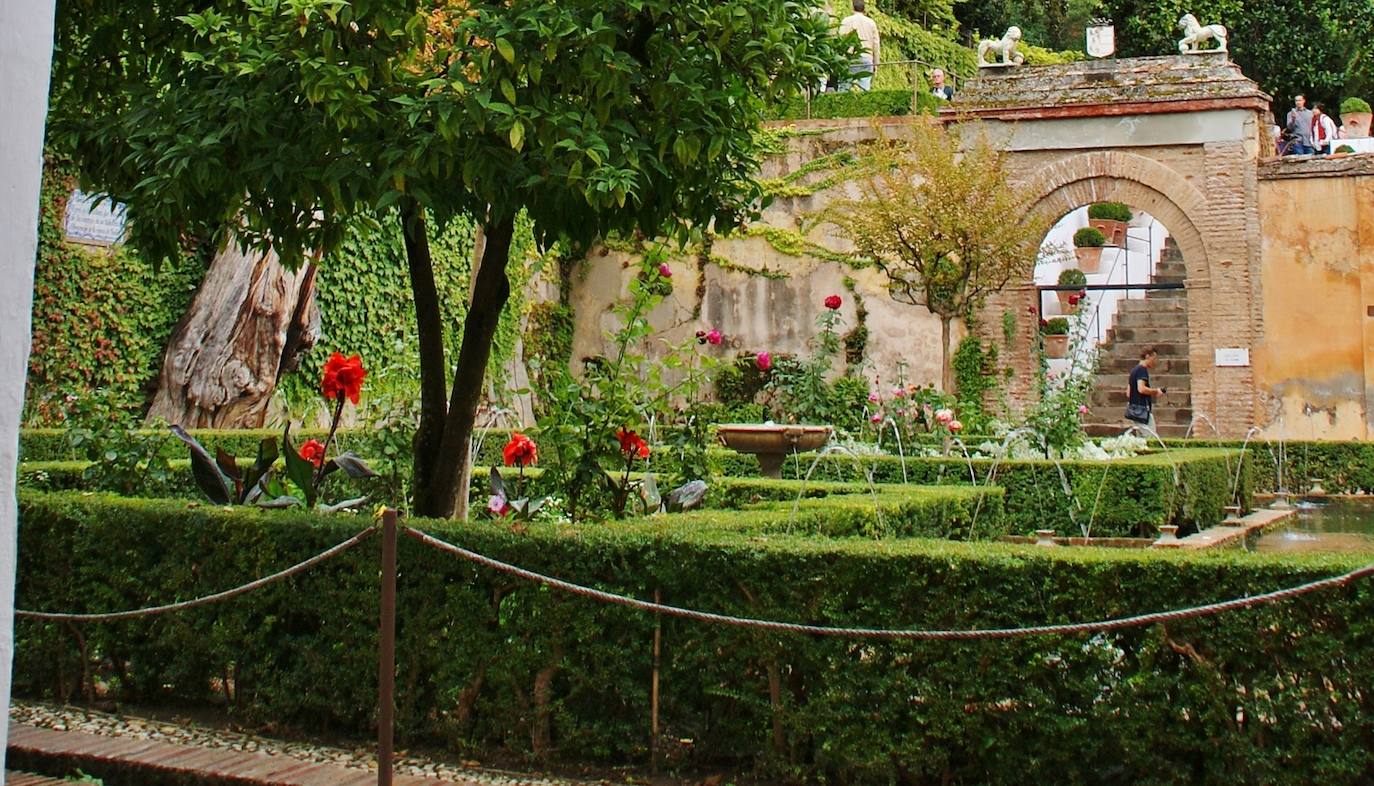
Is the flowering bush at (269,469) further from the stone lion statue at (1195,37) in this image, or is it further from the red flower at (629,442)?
the stone lion statue at (1195,37)

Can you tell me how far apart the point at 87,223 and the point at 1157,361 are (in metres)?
14.3

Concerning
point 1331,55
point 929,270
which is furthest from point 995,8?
point 929,270

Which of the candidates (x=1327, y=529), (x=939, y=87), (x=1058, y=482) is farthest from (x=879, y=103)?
(x=1058, y=482)

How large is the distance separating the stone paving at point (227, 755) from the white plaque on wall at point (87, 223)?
8.12 metres

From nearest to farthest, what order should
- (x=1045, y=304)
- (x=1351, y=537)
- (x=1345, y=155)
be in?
(x=1351, y=537) → (x=1345, y=155) → (x=1045, y=304)

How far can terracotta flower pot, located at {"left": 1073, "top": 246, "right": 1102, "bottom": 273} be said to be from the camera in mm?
20734

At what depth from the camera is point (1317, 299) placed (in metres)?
16.9

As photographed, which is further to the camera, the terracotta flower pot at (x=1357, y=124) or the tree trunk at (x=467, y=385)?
the terracotta flower pot at (x=1357, y=124)

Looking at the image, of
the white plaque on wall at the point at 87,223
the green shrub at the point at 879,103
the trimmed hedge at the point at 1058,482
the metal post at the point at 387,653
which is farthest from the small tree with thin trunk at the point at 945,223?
the metal post at the point at 387,653

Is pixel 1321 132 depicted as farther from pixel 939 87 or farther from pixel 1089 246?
pixel 939 87

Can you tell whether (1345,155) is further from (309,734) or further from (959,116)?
(309,734)

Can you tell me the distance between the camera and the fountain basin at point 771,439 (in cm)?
934

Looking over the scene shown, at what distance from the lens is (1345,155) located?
55.5 ft

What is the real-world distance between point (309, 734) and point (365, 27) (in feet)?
8.52
